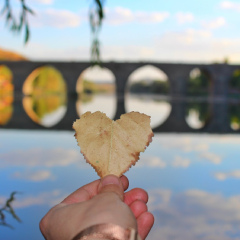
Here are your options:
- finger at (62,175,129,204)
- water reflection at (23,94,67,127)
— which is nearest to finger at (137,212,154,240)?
finger at (62,175,129,204)

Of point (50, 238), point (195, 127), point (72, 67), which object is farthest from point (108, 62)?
point (50, 238)

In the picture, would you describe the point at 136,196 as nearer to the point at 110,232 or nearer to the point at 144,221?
the point at 144,221

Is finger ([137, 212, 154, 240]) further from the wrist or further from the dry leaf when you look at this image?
the wrist

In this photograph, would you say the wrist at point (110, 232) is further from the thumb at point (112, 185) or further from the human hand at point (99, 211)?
the thumb at point (112, 185)

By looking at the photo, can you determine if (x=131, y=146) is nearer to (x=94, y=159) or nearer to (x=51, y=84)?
(x=94, y=159)

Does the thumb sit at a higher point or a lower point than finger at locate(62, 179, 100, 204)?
higher

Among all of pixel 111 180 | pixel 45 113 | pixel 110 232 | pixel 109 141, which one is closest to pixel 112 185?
pixel 111 180
